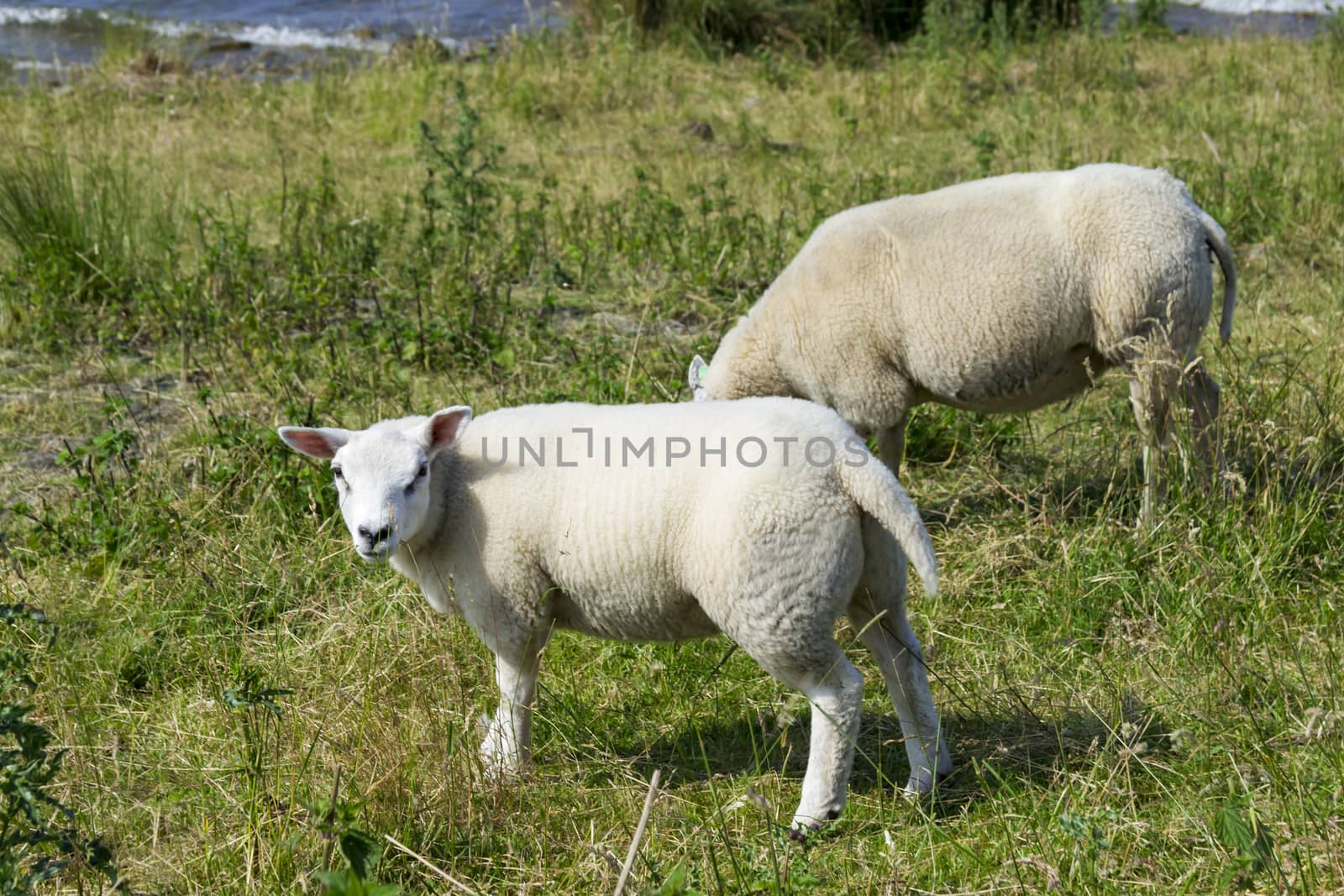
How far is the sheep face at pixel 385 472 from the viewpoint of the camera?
2990 millimetres

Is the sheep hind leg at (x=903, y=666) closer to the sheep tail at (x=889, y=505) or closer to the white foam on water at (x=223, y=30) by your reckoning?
the sheep tail at (x=889, y=505)

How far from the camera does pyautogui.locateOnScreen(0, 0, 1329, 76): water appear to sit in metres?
14.2

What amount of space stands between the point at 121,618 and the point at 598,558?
171cm

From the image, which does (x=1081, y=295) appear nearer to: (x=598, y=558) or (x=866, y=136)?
(x=598, y=558)

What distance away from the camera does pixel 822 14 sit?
11.6 metres

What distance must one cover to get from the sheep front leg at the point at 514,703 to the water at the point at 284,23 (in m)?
11.5

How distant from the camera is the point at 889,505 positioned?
2.83 meters

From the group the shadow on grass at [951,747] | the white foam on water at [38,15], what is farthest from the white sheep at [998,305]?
the white foam on water at [38,15]

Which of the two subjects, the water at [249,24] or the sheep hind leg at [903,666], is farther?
the water at [249,24]

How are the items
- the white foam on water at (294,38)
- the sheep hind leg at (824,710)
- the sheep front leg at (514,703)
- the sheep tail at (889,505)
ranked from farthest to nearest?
1. the white foam on water at (294,38)
2. the sheep front leg at (514,703)
3. the sheep hind leg at (824,710)
4. the sheep tail at (889,505)

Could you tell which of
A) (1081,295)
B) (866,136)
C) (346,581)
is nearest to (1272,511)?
(1081,295)

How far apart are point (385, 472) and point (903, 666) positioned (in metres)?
1.32

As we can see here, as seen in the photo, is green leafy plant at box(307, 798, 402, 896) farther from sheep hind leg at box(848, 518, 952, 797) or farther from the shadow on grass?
sheep hind leg at box(848, 518, 952, 797)

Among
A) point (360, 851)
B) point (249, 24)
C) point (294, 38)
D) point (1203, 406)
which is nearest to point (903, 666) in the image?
point (360, 851)
